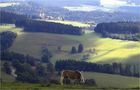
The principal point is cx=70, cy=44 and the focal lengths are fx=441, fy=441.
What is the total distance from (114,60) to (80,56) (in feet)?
40.3

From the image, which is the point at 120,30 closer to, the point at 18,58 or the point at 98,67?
the point at 98,67

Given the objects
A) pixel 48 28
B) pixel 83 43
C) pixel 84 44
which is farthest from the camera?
pixel 48 28

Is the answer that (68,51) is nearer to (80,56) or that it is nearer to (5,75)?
(80,56)

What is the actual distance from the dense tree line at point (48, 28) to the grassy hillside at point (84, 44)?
4211 mm

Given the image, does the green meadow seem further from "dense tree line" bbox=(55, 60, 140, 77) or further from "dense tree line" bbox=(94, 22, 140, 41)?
"dense tree line" bbox=(94, 22, 140, 41)

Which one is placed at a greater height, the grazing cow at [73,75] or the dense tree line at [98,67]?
the grazing cow at [73,75]

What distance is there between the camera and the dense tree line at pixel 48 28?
167 m

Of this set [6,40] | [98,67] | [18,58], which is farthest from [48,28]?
[98,67]

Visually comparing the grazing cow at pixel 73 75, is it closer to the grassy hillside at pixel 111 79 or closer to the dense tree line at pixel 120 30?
the grassy hillside at pixel 111 79

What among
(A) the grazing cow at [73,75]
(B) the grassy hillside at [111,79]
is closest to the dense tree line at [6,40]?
(B) the grassy hillside at [111,79]

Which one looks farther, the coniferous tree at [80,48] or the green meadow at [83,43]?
the coniferous tree at [80,48]

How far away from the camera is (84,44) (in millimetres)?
148125

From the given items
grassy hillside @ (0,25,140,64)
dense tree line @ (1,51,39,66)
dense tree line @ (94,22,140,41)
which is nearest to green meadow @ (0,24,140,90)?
grassy hillside @ (0,25,140,64)

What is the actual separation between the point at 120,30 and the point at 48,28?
30.0 meters
